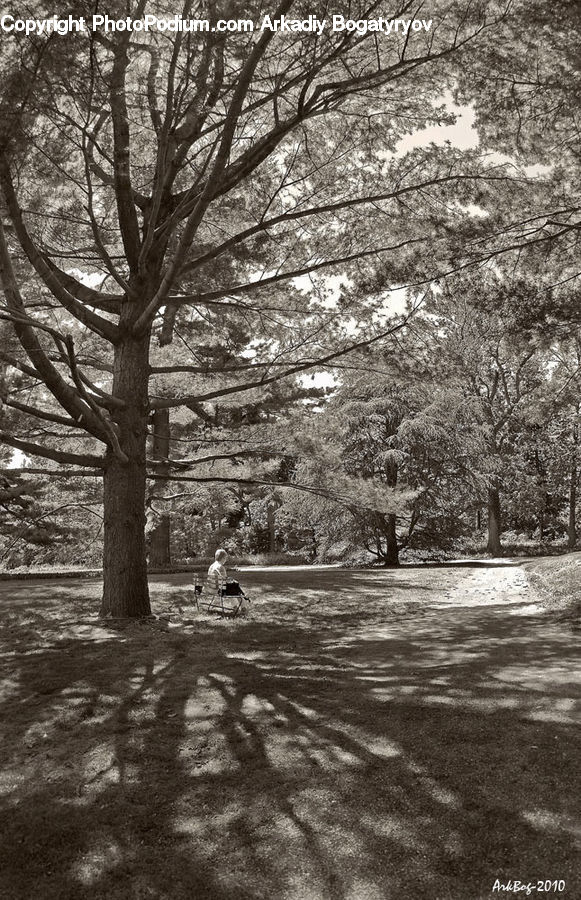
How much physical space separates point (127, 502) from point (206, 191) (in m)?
4.10

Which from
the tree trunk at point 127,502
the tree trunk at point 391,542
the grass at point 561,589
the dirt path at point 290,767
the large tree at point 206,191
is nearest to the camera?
the dirt path at point 290,767

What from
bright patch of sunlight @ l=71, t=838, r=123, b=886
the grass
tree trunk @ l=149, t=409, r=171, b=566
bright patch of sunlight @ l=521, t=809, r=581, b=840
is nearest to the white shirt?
the grass

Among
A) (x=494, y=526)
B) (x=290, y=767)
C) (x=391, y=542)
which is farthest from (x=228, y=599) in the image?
(x=494, y=526)

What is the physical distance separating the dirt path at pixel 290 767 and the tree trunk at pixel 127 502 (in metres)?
1.44

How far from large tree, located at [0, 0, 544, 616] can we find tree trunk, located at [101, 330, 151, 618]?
0.02m

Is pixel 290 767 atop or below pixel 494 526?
below

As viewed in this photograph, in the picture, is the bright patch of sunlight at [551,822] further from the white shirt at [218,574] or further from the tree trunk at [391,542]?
the tree trunk at [391,542]

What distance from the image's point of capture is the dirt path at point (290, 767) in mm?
2756

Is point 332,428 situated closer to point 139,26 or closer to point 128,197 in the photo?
point 128,197

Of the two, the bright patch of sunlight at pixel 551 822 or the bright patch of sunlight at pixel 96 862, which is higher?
the bright patch of sunlight at pixel 551 822

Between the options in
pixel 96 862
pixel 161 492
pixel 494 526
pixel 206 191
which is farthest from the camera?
pixel 494 526

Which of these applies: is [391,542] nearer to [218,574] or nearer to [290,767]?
[218,574]

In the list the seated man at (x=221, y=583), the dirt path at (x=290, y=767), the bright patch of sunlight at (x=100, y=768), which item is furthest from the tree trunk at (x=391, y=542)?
the bright patch of sunlight at (x=100, y=768)

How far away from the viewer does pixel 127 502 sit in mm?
8891
